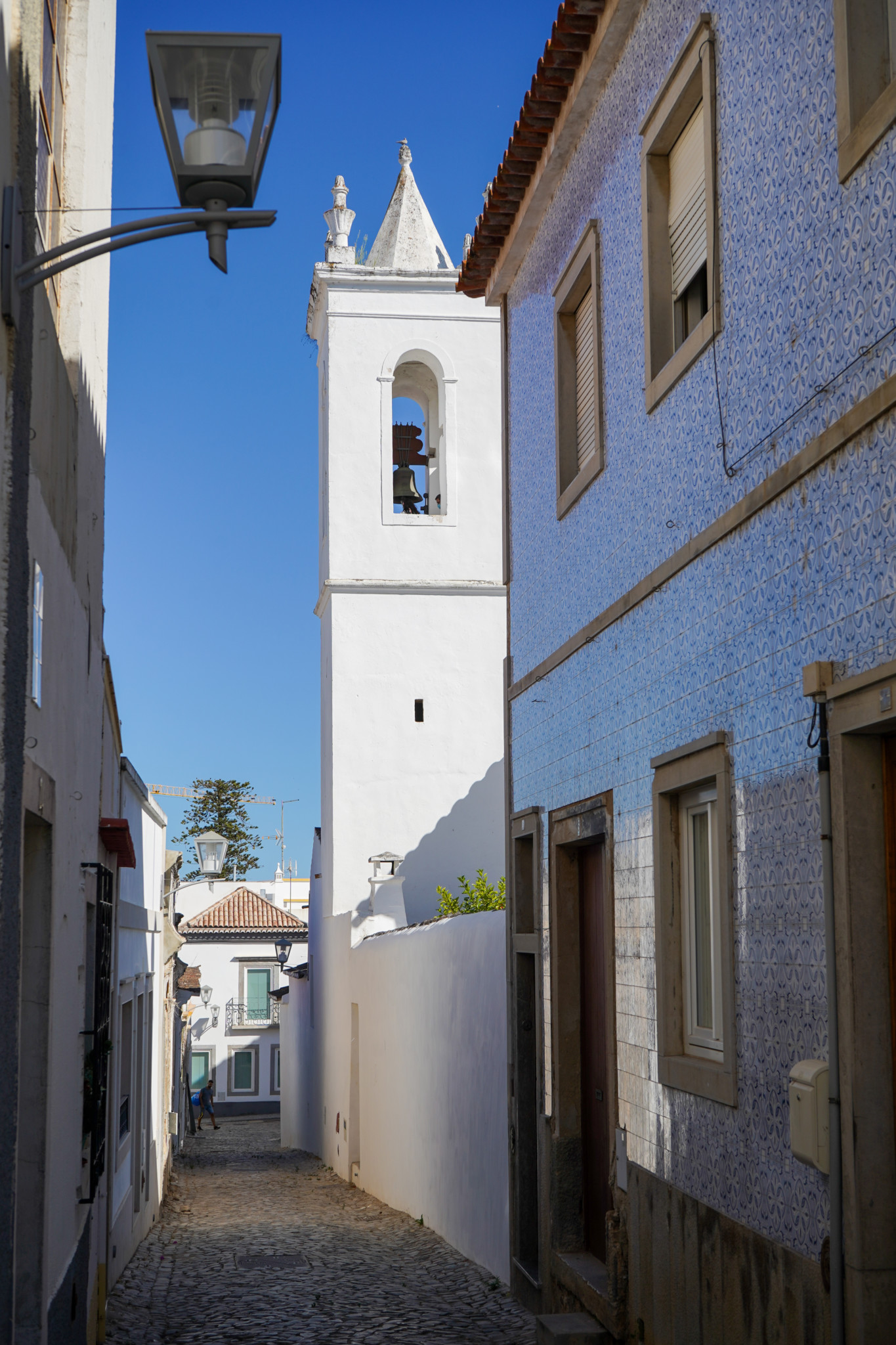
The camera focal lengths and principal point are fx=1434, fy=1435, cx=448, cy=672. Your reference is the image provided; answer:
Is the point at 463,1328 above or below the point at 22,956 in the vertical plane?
below

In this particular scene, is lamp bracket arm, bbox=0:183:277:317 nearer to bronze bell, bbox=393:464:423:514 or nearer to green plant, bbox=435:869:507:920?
green plant, bbox=435:869:507:920

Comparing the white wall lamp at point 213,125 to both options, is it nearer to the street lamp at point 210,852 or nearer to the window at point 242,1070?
the street lamp at point 210,852

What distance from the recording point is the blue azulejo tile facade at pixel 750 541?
422cm

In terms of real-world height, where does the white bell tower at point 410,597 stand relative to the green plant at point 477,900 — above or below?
above

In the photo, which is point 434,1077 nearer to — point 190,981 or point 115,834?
point 115,834

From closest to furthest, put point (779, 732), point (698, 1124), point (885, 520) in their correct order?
point (885, 520) → point (779, 732) → point (698, 1124)

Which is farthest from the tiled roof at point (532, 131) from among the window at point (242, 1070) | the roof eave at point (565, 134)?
the window at point (242, 1070)

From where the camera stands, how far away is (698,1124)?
5.50 metres

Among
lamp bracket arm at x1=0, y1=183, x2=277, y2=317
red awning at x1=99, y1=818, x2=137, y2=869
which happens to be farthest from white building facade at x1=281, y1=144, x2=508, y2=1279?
lamp bracket arm at x1=0, y1=183, x2=277, y2=317

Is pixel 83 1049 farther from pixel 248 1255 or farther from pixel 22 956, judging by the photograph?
pixel 248 1255

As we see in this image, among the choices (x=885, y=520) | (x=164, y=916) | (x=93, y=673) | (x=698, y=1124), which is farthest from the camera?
(x=164, y=916)

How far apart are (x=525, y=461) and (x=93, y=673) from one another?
311cm

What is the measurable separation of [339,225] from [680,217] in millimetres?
16591

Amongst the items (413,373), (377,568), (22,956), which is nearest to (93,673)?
(22,956)
